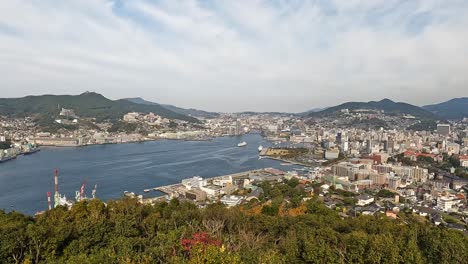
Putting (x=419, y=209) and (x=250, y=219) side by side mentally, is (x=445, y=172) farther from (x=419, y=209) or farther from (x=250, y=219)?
(x=250, y=219)

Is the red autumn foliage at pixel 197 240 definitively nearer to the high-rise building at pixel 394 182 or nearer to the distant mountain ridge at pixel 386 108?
the high-rise building at pixel 394 182

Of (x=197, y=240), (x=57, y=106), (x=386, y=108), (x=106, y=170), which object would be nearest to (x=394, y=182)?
(x=197, y=240)

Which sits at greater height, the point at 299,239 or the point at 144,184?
the point at 299,239

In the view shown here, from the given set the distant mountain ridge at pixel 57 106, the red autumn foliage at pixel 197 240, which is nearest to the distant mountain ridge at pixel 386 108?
the distant mountain ridge at pixel 57 106

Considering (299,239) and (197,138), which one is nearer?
(299,239)

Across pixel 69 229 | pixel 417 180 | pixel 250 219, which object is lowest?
pixel 417 180

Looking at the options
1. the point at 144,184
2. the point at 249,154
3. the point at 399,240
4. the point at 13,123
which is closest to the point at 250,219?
the point at 399,240

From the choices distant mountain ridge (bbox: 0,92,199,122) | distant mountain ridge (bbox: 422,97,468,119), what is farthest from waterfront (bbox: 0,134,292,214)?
distant mountain ridge (bbox: 422,97,468,119)

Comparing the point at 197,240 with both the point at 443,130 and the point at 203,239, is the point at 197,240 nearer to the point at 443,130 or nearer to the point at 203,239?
the point at 203,239
